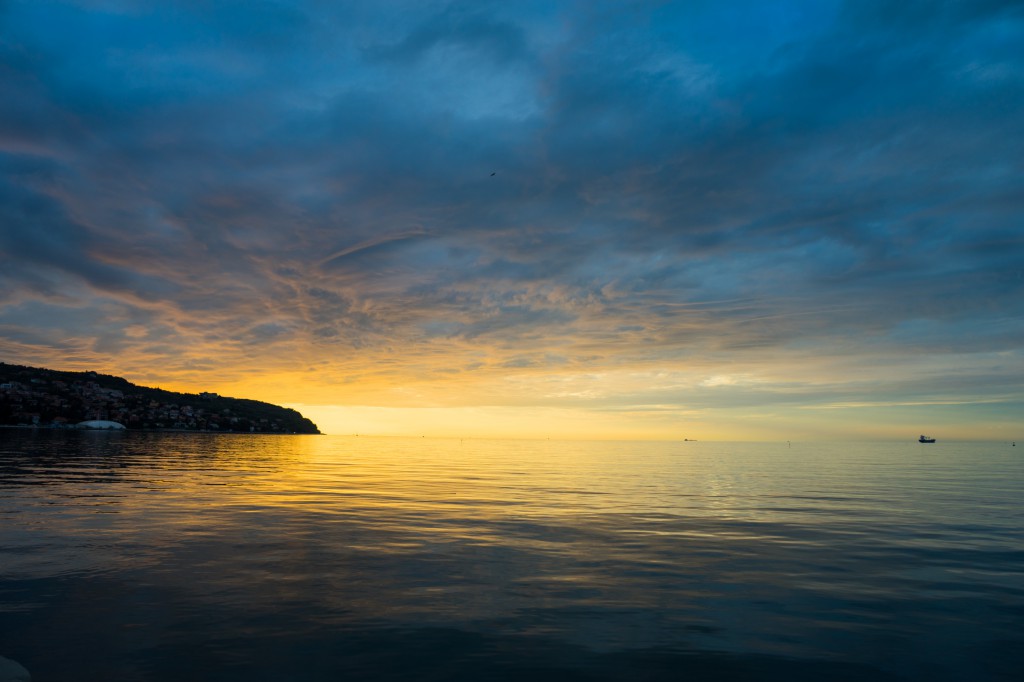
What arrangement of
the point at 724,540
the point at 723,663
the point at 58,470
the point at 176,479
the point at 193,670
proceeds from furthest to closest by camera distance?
1. the point at 58,470
2. the point at 176,479
3. the point at 724,540
4. the point at 723,663
5. the point at 193,670

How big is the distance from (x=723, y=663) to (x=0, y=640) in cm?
1401

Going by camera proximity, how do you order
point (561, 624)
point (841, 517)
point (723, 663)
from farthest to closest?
point (841, 517) → point (561, 624) → point (723, 663)

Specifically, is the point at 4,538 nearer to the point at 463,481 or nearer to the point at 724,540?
the point at 724,540

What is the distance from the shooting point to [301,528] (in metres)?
24.6

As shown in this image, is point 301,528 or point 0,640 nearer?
point 0,640

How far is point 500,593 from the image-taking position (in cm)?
1502

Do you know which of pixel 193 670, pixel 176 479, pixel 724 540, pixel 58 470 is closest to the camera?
pixel 193 670

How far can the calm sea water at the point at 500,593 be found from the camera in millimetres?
10531

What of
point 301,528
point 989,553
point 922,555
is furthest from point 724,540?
point 301,528

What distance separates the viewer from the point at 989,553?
21.4 m

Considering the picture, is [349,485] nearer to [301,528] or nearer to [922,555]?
[301,528]

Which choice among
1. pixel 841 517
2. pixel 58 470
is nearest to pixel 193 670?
pixel 841 517

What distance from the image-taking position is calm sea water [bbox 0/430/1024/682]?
10531 mm

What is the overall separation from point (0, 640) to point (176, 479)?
4035cm
